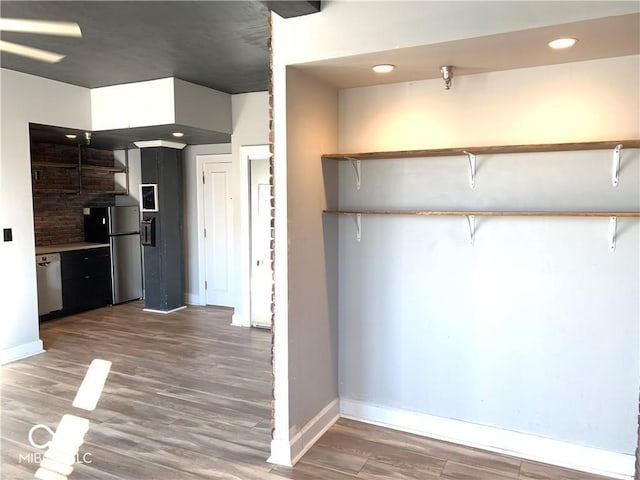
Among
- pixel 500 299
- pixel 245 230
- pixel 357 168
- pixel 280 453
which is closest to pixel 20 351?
pixel 245 230

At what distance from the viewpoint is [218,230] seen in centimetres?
620

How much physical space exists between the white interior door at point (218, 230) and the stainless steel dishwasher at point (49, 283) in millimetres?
1766

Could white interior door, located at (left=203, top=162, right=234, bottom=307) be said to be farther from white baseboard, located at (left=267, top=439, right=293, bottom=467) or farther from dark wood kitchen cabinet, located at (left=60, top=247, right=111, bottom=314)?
white baseboard, located at (left=267, top=439, right=293, bottom=467)

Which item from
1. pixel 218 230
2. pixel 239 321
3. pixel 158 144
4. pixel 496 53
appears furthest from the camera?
pixel 218 230

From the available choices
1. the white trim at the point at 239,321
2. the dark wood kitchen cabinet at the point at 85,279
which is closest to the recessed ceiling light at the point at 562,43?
the white trim at the point at 239,321

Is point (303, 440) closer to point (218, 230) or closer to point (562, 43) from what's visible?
point (562, 43)

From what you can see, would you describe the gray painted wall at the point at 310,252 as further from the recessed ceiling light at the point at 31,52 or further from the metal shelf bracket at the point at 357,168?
the recessed ceiling light at the point at 31,52

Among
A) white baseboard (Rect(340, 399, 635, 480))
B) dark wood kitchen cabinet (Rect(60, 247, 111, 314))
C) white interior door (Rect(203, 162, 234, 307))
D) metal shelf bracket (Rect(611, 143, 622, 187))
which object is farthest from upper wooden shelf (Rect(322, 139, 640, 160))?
dark wood kitchen cabinet (Rect(60, 247, 111, 314))

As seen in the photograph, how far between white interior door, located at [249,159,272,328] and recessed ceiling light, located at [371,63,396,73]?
2795mm

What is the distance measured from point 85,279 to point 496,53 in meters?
5.47

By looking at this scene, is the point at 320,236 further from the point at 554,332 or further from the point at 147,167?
the point at 147,167

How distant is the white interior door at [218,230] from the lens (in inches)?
241

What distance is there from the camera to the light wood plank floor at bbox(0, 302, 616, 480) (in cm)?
250

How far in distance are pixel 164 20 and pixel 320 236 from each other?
1663 millimetres
